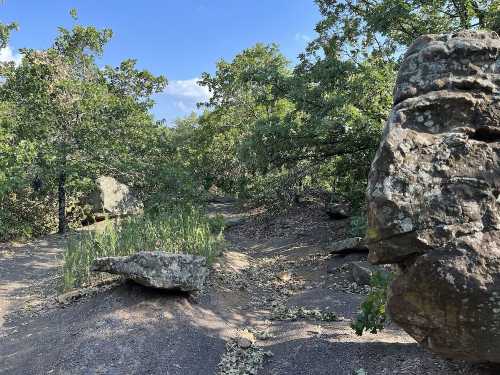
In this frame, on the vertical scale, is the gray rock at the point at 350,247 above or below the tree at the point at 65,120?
below

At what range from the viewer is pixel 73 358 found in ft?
14.0

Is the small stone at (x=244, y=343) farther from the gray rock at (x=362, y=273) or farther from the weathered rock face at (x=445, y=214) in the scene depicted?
the gray rock at (x=362, y=273)

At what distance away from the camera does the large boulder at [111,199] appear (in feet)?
41.2

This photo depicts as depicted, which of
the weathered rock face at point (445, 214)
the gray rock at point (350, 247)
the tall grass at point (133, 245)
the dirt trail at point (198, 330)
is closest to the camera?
the weathered rock face at point (445, 214)

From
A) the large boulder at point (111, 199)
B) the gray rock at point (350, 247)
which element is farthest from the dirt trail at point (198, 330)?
the large boulder at point (111, 199)

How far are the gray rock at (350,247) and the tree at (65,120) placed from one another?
238 inches

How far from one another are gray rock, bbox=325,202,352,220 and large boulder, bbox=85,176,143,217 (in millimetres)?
5491

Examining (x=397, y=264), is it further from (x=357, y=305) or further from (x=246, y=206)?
(x=246, y=206)

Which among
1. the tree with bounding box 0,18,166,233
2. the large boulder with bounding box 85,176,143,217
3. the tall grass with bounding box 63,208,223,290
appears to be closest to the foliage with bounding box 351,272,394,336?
the tall grass with bounding box 63,208,223,290

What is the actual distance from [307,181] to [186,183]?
3.64m

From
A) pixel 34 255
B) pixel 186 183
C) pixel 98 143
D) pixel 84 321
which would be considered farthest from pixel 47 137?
pixel 84 321

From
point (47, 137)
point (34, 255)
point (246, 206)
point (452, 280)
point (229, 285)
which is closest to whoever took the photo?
point (452, 280)

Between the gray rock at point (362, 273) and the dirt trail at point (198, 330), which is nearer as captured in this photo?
the dirt trail at point (198, 330)

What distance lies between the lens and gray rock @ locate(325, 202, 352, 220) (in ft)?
34.2
